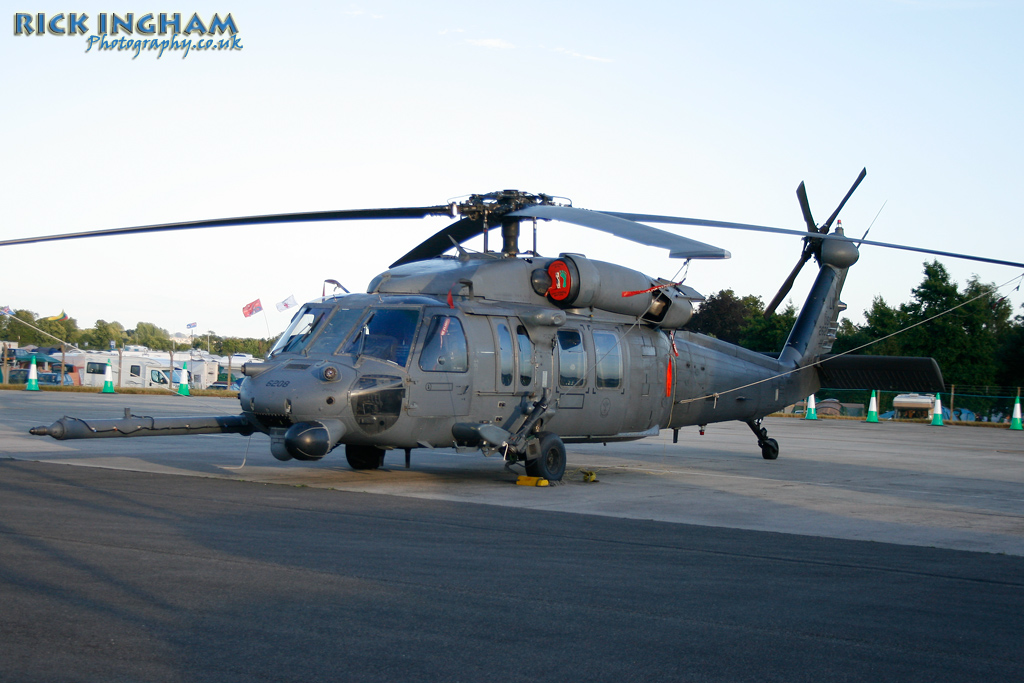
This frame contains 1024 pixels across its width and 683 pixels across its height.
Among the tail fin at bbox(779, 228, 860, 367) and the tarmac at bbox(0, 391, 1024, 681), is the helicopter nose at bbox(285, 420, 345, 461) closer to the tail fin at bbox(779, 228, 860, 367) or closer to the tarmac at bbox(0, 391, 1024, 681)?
the tarmac at bbox(0, 391, 1024, 681)

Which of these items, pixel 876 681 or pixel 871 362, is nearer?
pixel 876 681

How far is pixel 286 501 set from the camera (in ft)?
31.3

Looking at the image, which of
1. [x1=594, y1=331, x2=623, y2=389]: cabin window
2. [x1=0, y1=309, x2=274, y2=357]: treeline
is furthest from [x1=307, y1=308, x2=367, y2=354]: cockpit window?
[x1=0, y1=309, x2=274, y2=357]: treeline

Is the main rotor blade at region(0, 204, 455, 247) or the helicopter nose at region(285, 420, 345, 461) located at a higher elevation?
the main rotor blade at region(0, 204, 455, 247)

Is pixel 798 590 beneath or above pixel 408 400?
beneath

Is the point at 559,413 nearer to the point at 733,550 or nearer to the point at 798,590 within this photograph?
the point at 733,550

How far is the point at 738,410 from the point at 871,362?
2.78 meters

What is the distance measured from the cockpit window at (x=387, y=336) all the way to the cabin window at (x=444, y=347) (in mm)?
222

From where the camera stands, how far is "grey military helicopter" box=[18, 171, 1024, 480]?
10734 mm

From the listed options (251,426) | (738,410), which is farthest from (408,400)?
(738,410)

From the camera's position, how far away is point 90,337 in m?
129

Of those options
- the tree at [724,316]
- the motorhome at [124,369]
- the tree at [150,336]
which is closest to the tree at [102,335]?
the tree at [150,336]

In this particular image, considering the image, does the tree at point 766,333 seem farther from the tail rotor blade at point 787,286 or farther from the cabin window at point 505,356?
the cabin window at point 505,356

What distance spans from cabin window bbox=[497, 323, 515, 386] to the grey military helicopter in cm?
2
